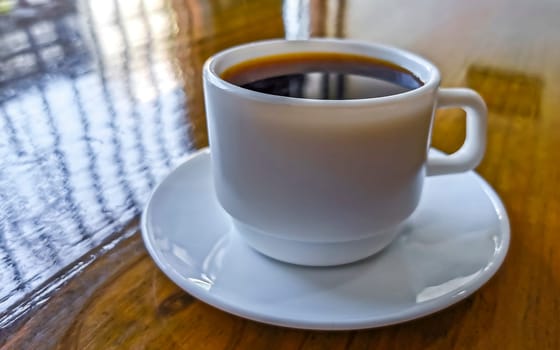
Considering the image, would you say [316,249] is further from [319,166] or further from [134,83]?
[134,83]

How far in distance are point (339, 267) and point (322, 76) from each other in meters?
0.16

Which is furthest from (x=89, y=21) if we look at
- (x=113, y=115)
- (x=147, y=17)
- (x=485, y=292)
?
(x=485, y=292)

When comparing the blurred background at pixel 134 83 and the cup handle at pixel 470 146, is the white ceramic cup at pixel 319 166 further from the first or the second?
the blurred background at pixel 134 83

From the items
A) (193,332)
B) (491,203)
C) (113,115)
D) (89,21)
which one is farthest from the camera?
(89,21)

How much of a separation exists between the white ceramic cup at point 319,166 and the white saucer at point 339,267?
0.6 inches

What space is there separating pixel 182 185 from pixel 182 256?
106mm

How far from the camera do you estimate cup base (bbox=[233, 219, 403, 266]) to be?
0.34 metres

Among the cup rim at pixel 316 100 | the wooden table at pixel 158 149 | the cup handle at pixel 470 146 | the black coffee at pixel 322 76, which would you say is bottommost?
the wooden table at pixel 158 149

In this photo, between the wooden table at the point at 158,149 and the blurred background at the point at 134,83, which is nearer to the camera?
the wooden table at the point at 158,149

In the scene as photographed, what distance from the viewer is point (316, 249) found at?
34 centimetres

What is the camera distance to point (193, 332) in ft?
1.01

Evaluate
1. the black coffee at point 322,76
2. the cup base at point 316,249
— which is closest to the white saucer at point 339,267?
the cup base at point 316,249

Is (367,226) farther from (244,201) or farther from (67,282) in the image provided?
(67,282)

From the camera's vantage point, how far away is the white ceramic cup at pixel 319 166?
307mm
